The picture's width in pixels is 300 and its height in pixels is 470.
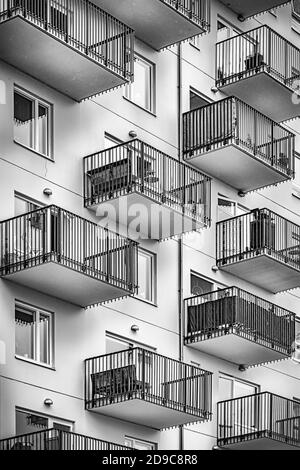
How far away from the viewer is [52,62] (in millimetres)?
42188

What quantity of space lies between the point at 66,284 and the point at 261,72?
1047cm

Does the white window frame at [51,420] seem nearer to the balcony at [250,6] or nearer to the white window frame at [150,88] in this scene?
the white window frame at [150,88]

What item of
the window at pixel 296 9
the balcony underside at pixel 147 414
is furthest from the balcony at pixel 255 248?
the window at pixel 296 9

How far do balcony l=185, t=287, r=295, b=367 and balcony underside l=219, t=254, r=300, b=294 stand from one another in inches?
39.5

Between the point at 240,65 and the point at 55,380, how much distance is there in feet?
41.1

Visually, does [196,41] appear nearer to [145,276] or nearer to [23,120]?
[145,276]

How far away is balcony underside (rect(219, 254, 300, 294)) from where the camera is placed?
1876 inches

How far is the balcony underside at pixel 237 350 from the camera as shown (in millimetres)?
45750

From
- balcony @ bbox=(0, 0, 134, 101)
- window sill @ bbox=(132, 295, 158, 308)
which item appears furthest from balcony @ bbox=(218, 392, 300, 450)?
balcony @ bbox=(0, 0, 134, 101)

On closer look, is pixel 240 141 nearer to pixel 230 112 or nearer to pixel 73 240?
pixel 230 112

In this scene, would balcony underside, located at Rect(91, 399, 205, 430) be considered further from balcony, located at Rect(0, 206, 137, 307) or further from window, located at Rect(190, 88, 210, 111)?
window, located at Rect(190, 88, 210, 111)

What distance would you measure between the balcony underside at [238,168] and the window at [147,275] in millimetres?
3384

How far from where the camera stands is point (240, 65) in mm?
49438
